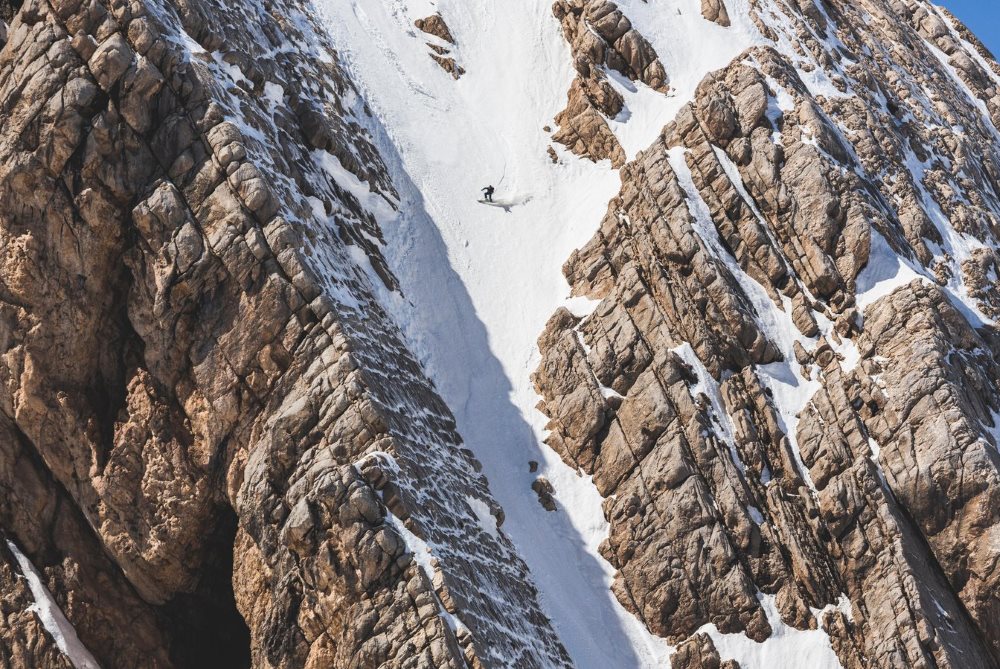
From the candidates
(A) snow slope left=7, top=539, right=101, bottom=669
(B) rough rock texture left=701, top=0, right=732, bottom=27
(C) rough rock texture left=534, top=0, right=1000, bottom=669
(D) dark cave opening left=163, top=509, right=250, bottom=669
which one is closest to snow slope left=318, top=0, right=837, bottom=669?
(B) rough rock texture left=701, top=0, right=732, bottom=27

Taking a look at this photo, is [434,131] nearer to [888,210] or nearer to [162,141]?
[162,141]

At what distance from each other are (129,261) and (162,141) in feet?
13.2

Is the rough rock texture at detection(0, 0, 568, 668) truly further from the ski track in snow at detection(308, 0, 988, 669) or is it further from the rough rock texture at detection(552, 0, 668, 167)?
the rough rock texture at detection(552, 0, 668, 167)

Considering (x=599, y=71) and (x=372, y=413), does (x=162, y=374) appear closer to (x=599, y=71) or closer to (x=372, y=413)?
(x=372, y=413)

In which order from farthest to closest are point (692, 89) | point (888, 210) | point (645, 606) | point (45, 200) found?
point (692, 89), point (888, 210), point (645, 606), point (45, 200)

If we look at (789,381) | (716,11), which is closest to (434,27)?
(716,11)

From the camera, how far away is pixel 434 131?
4456cm

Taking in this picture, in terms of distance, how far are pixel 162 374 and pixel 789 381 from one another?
22.2 m

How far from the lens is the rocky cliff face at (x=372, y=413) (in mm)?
27203

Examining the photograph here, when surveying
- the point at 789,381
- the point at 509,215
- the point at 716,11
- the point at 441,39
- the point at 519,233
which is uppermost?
the point at 441,39

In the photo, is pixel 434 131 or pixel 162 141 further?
pixel 434 131

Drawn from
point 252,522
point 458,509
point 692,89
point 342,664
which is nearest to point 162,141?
point 252,522

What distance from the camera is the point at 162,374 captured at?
2891 cm

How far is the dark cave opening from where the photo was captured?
95.5ft
